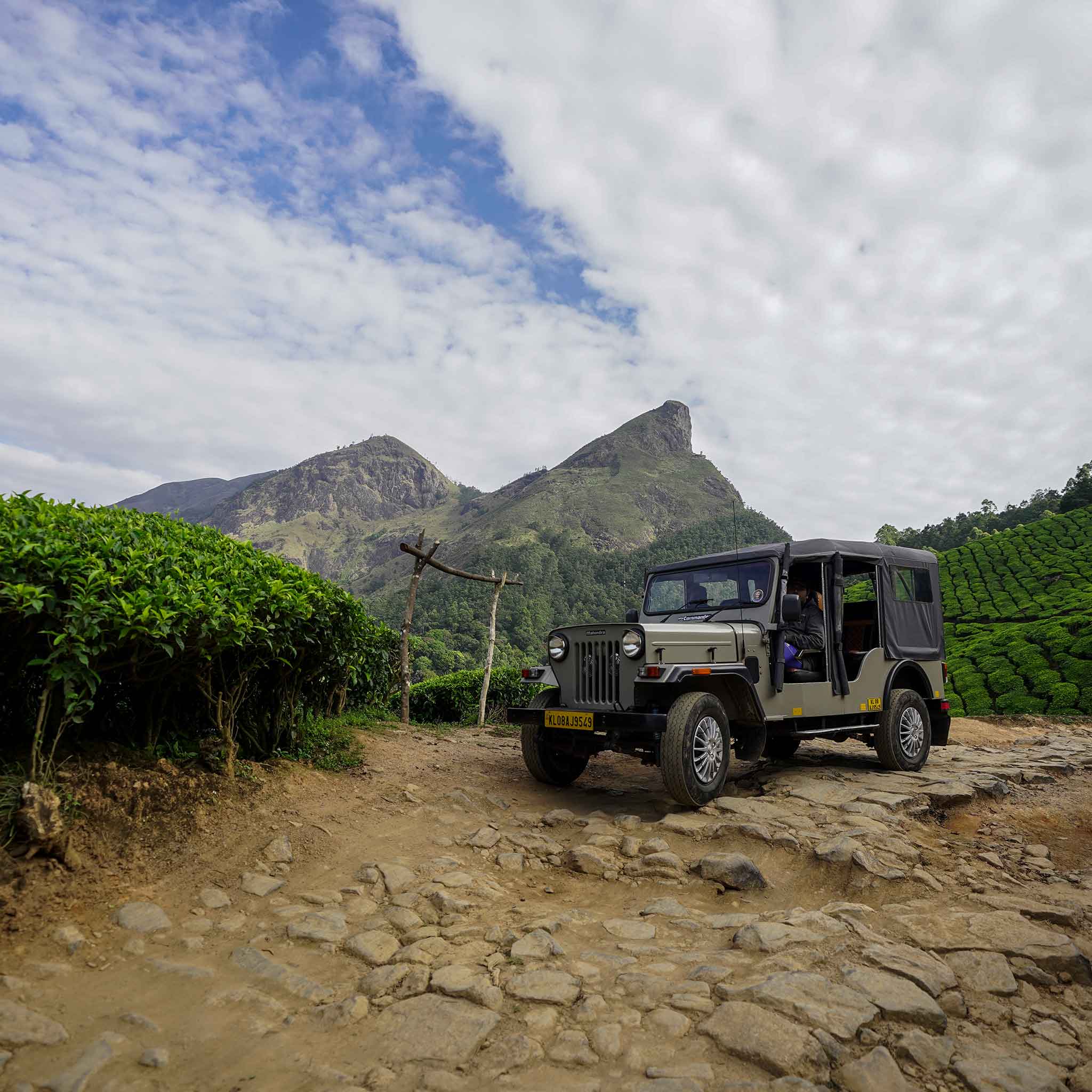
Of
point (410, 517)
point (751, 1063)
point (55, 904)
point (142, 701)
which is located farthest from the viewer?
point (410, 517)

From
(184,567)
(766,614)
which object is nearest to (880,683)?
(766,614)

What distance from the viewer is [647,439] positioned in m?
133

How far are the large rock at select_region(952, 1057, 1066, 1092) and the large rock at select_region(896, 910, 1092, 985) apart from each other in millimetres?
904

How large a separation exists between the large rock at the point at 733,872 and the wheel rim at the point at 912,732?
12.5ft

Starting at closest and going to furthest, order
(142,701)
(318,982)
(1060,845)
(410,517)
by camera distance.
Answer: (318,982) → (142,701) → (1060,845) → (410,517)

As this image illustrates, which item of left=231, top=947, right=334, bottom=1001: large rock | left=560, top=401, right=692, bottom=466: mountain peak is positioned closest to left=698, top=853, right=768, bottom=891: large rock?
left=231, top=947, right=334, bottom=1001: large rock

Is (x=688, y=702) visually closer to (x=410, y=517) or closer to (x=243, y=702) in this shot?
(x=243, y=702)

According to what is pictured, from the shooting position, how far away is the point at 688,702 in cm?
553

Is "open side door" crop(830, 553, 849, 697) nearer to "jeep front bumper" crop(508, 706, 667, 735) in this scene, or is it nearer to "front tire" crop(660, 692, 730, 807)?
"front tire" crop(660, 692, 730, 807)

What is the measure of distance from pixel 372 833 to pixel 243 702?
1.57 meters

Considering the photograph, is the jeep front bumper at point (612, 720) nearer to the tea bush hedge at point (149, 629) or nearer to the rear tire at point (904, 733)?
the tea bush hedge at point (149, 629)

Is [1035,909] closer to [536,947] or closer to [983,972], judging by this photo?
[983,972]

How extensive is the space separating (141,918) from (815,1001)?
317cm

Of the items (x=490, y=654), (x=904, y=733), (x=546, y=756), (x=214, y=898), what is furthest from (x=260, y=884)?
(x=490, y=654)
